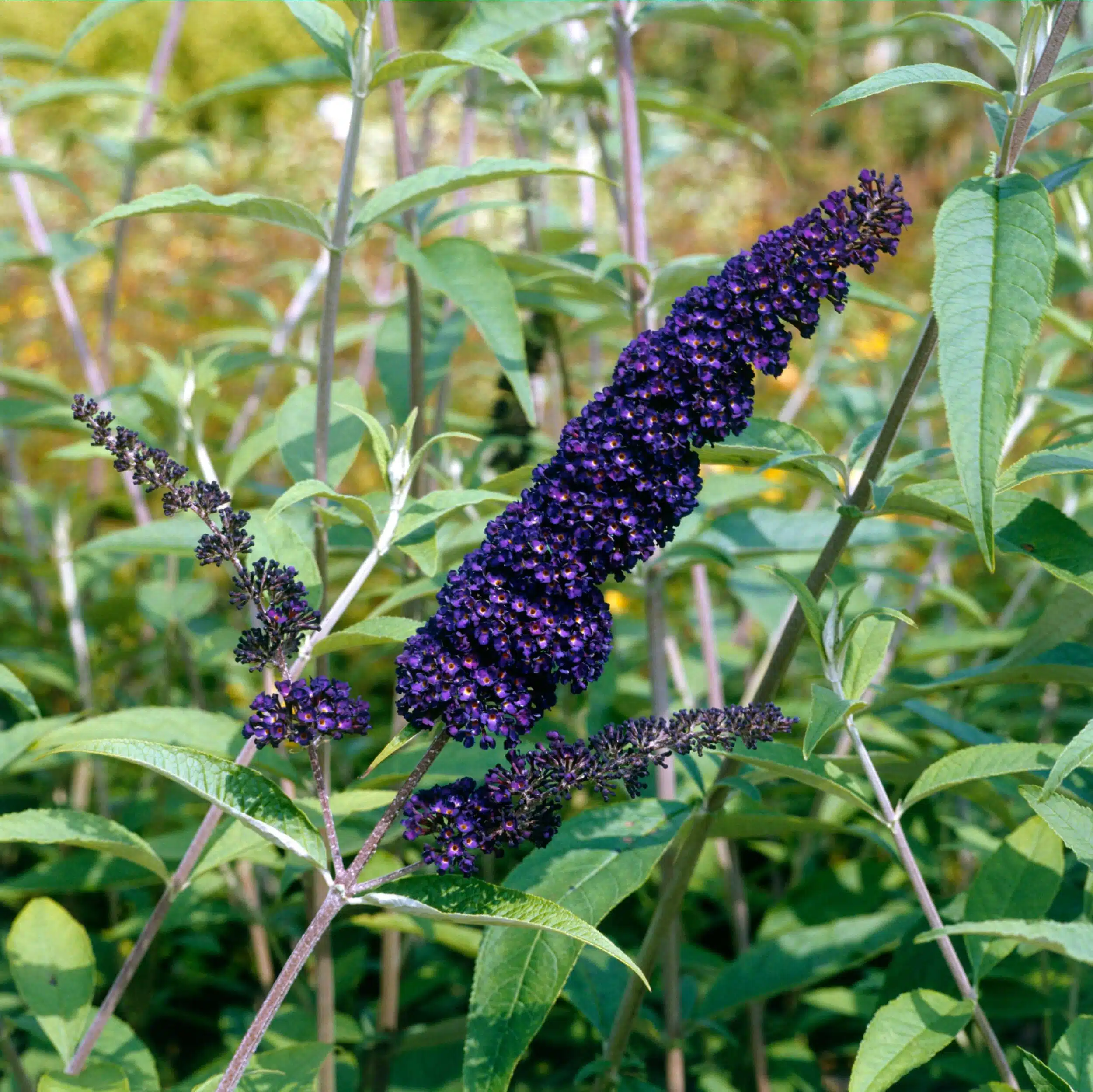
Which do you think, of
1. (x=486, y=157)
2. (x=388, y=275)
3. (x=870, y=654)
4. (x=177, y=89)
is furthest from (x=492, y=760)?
(x=177, y=89)

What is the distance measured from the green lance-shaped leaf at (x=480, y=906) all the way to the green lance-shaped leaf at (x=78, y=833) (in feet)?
1.67

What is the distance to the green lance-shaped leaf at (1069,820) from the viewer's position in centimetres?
170

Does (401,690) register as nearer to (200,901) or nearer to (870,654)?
(870,654)

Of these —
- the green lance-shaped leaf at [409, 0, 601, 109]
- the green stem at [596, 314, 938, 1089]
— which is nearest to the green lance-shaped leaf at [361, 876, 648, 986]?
the green stem at [596, 314, 938, 1089]

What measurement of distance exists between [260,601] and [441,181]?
0.84m

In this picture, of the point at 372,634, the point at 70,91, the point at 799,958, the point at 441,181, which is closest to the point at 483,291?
A: the point at 441,181

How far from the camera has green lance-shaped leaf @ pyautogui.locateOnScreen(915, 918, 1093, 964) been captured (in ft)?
4.42

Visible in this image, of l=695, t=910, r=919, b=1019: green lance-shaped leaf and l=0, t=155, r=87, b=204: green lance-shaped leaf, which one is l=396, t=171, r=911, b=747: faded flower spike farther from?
l=0, t=155, r=87, b=204: green lance-shaped leaf

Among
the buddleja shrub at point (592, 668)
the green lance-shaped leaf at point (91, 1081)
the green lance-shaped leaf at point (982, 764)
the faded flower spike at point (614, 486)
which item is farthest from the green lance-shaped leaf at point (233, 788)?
the green lance-shaped leaf at point (982, 764)

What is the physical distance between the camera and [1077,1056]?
5.87 feet

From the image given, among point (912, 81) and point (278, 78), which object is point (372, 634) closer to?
point (912, 81)

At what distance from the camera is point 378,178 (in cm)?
1209

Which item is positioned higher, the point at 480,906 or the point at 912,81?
the point at 912,81

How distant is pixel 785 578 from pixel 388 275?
3.50m
